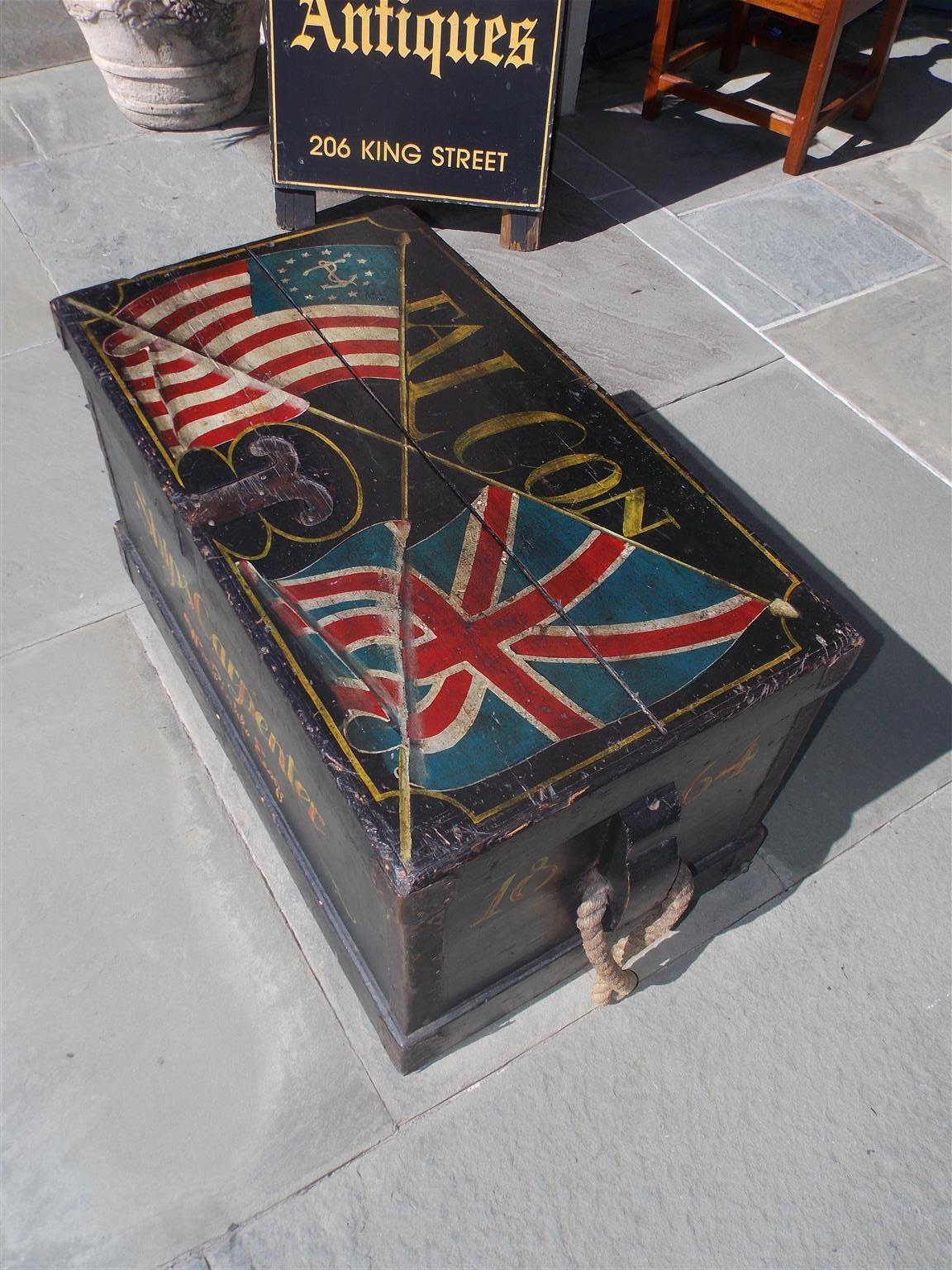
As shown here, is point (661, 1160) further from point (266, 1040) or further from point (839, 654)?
point (839, 654)

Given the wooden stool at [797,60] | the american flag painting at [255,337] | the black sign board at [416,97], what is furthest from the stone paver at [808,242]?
the american flag painting at [255,337]

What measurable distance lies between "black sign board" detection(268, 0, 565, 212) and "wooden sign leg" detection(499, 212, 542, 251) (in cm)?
7

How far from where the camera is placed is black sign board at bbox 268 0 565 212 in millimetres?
3445

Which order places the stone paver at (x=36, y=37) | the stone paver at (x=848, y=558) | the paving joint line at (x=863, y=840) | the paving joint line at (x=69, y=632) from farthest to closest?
the stone paver at (x=36, y=37) < the paving joint line at (x=69, y=632) < the stone paver at (x=848, y=558) < the paving joint line at (x=863, y=840)

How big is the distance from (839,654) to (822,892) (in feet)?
2.73

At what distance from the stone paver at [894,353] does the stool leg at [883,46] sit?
1.32 m

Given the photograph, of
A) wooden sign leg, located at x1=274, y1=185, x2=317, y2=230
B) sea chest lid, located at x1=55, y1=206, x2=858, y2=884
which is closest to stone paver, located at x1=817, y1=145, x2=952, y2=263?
wooden sign leg, located at x1=274, y1=185, x2=317, y2=230

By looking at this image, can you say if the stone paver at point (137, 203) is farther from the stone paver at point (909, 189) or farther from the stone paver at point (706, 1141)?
the stone paver at point (706, 1141)

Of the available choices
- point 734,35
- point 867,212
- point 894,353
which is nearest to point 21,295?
point 894,353

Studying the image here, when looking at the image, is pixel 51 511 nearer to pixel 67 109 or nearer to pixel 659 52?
pixel 67 109

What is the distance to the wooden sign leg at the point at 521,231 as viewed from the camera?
3.88 metres

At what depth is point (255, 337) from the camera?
2230mm

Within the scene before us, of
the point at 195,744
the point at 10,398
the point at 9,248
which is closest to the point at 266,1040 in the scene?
the point at 195,744

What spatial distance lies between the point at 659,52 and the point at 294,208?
1896mm
